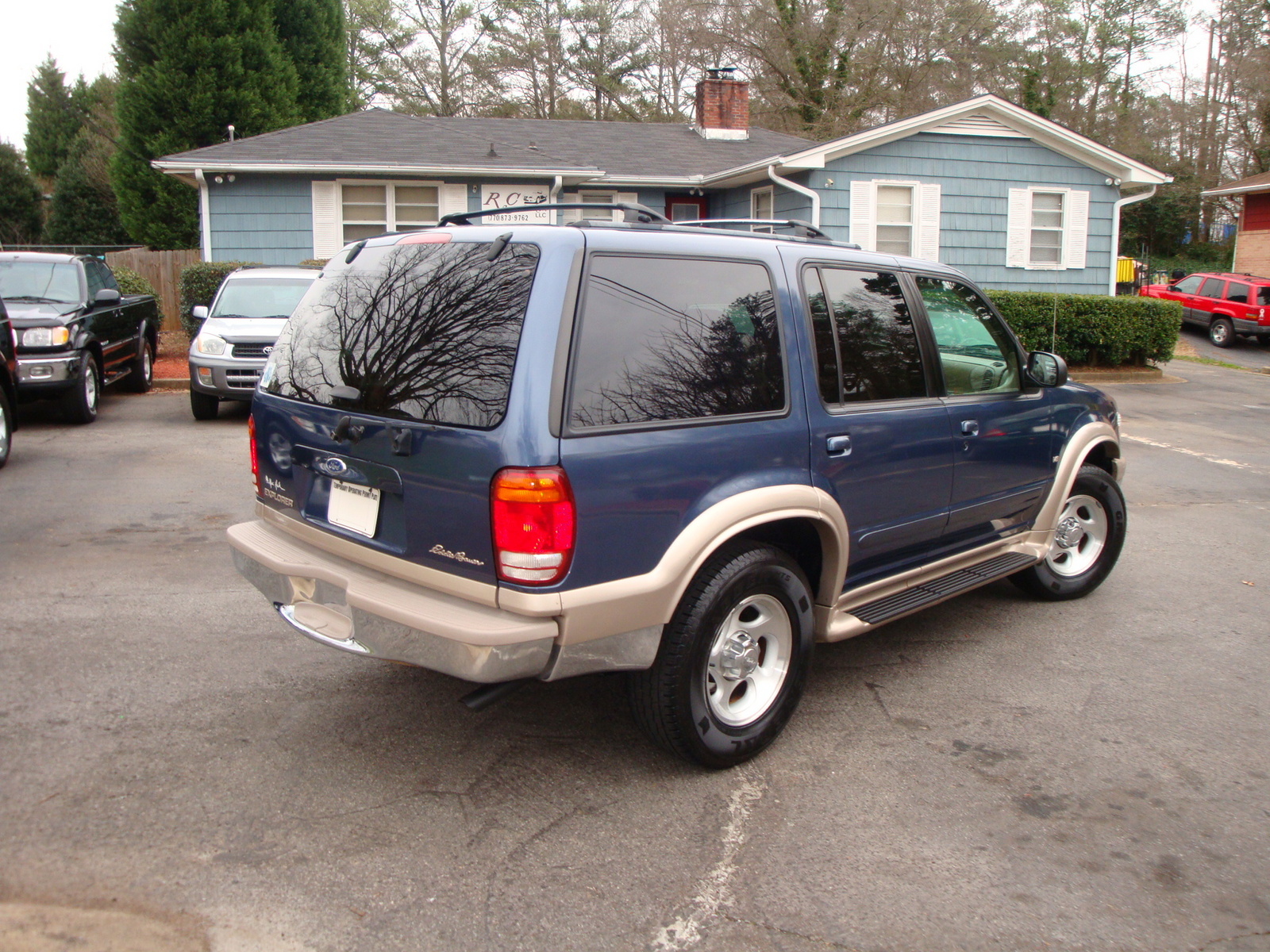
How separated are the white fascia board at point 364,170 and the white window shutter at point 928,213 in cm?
580

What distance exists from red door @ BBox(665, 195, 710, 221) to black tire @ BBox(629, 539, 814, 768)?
58.5 feet

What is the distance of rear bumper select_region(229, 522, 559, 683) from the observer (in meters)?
2.97

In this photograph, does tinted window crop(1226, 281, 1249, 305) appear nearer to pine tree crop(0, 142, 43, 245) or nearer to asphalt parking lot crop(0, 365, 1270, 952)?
asphalt parking lot crop(0, 365, 1270, 952)

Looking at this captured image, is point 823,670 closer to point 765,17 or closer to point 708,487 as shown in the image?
point 708,487

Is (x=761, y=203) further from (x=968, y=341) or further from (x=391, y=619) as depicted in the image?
(x=391, y=619)

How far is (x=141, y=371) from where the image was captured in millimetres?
13102

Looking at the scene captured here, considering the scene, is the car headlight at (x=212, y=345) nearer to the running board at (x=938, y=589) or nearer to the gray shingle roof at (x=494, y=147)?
the gray shingle roof at (x=494, y=147)

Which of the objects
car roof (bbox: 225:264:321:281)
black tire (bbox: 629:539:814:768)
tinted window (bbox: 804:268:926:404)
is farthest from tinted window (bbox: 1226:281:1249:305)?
black tire (bbox: 629:539:814:768)

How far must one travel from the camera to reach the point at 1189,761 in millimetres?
3744

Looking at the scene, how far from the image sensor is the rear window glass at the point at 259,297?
1142cm

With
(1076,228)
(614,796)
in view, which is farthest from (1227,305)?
(614,796)

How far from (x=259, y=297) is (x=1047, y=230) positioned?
14.4 metres

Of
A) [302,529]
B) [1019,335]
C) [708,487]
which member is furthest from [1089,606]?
[1019,335]

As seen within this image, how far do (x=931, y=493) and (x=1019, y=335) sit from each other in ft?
44.0
